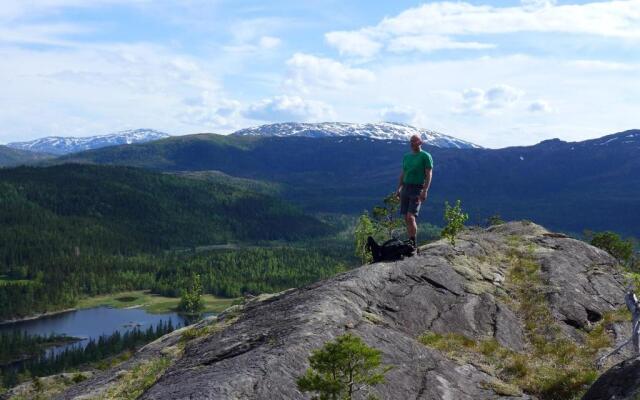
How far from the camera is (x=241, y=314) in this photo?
82.7 ft

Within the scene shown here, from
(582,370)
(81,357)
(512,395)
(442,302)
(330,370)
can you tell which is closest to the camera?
(330,370)

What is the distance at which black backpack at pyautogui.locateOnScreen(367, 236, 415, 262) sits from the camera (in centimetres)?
2792

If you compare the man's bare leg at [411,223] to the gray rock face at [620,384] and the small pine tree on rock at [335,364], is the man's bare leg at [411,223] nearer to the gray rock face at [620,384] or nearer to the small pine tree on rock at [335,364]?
the gray rock face at [620,384]

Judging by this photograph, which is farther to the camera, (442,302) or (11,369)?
(11,369)

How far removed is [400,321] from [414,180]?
8712 mm

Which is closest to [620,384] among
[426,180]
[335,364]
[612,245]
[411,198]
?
[335,364]

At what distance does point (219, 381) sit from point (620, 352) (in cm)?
1779

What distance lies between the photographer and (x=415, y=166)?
1093 inches

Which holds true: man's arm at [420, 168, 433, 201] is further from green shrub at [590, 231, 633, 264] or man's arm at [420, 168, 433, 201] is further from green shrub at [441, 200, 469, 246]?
green shrub at [590, 231, 633, 264]

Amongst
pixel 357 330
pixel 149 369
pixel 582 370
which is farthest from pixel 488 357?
pixel 149 369

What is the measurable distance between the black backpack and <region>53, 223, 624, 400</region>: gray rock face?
69 centimetres

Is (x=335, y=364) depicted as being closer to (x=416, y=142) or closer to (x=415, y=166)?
(x=416, y=142)

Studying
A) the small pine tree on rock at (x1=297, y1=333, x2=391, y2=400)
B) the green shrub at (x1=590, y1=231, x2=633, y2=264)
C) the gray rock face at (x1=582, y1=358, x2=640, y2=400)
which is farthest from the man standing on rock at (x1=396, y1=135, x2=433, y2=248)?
the green shrub at (x1=590, y1=231, x2=633, y2=264)

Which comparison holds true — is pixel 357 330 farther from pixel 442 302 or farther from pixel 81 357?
pixel 81 357
